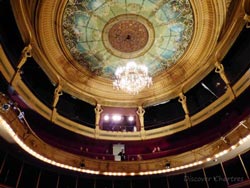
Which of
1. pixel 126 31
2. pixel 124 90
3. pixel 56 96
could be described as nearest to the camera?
pixel 124 90

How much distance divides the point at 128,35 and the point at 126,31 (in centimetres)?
21

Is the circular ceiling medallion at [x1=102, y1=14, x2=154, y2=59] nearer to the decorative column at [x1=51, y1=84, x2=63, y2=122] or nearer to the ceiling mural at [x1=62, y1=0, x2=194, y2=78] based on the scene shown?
the ceiling mural at [x1=62, y1=0, x2=194, y2=78]

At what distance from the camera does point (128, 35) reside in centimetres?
1015

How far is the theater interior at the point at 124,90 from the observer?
8.16 meters

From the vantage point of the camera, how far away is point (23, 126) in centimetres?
721

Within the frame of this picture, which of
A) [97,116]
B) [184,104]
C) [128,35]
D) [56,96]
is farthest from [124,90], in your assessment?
[184,104]

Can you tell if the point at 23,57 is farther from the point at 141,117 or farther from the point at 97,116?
the point at 141,117

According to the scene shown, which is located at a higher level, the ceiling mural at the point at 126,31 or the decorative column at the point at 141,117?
the ceiling mural at the point at 126,31

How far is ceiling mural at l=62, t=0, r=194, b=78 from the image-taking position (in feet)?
29.8

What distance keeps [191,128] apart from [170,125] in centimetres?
110

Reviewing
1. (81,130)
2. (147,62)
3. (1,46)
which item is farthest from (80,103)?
(1,46)

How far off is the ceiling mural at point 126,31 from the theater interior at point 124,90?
0.04 m

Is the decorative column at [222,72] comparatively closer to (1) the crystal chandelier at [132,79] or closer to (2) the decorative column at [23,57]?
(1) the crystal chandelier at [132,79]

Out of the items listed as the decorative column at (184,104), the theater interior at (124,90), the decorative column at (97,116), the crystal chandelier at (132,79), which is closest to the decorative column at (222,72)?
the theater interior at (124,90)
